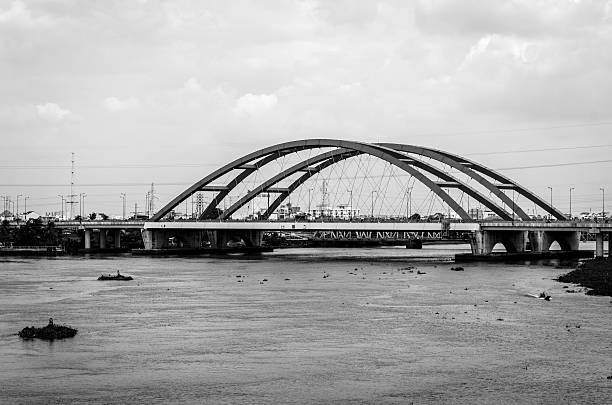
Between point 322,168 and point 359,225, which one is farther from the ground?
point 322,168

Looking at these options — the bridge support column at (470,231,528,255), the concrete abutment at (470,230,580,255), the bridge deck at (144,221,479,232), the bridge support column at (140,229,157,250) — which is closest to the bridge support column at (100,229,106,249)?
the bridge support column at (140,229,157,250)

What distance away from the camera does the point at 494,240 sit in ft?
326

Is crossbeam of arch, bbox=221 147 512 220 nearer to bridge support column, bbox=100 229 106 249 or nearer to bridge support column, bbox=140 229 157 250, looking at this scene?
bridge support column, bbox=140 229 157 250

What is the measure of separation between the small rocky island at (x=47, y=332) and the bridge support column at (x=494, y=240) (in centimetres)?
6700

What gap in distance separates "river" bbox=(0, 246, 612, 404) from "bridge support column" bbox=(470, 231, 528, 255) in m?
34.7

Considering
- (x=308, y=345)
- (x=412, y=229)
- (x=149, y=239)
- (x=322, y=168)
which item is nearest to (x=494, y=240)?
(x=412, y=229)

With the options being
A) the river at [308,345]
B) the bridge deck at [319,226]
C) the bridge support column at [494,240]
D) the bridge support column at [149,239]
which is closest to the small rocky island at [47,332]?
the river at [308,345]

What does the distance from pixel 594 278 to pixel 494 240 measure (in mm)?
35429

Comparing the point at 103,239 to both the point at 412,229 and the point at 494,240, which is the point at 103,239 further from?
the point at 494,240

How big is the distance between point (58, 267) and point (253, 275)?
79.0 ft

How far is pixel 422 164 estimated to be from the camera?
103 m

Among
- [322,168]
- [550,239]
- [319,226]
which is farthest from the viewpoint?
[322,168]

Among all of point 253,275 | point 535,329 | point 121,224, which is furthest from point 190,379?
point 121,224

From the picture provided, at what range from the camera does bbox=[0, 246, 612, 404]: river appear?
87.9ft
